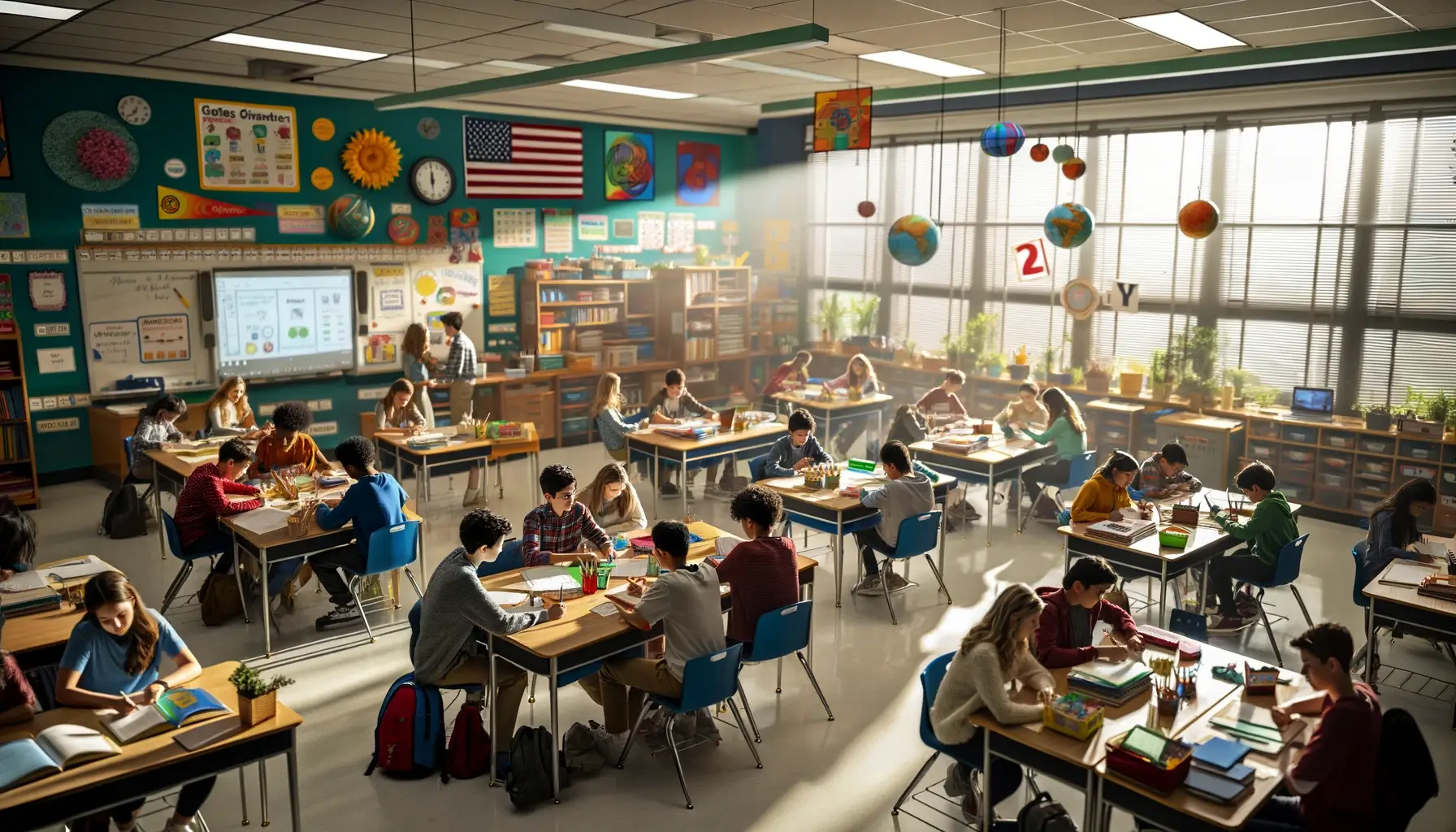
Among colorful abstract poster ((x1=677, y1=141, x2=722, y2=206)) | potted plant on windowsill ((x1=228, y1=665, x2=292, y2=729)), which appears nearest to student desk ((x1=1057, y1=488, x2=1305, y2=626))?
potted plant on windowsill ((x1=228, y1=665, x2=292, y2=729))

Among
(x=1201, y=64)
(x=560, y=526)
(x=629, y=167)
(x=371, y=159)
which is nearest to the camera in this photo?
(x=560, y=526)

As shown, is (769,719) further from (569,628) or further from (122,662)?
(122,662)

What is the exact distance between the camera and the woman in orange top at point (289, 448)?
25.3 ft

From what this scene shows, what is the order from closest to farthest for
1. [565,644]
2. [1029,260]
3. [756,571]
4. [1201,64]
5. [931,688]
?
1. [931,688]
2. [565,644]
3. [756,571]
4. [1201,64]
5. [1029,260]

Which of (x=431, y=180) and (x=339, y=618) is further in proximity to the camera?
(x=431, y=180)

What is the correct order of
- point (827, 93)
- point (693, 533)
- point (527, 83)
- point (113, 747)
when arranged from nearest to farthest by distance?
point (113, 747) < point (693, 533) < point (527, 83) < point (827, 93)

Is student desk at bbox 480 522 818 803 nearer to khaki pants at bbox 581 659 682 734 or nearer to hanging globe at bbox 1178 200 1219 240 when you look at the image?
khaki pants at bbox 581 659 682 734

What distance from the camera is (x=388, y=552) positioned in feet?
21.4

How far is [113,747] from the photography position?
373 centimetres

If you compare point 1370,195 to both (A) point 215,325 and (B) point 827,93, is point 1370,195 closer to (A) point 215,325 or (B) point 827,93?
(B) point 827,93

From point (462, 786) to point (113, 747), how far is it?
66.2 inches

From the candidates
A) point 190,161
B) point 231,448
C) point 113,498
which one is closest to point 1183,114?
point 231,448

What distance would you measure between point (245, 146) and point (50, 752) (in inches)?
318

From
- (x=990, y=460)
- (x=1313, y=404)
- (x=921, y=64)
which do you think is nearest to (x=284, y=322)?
(x=921, y=64)
